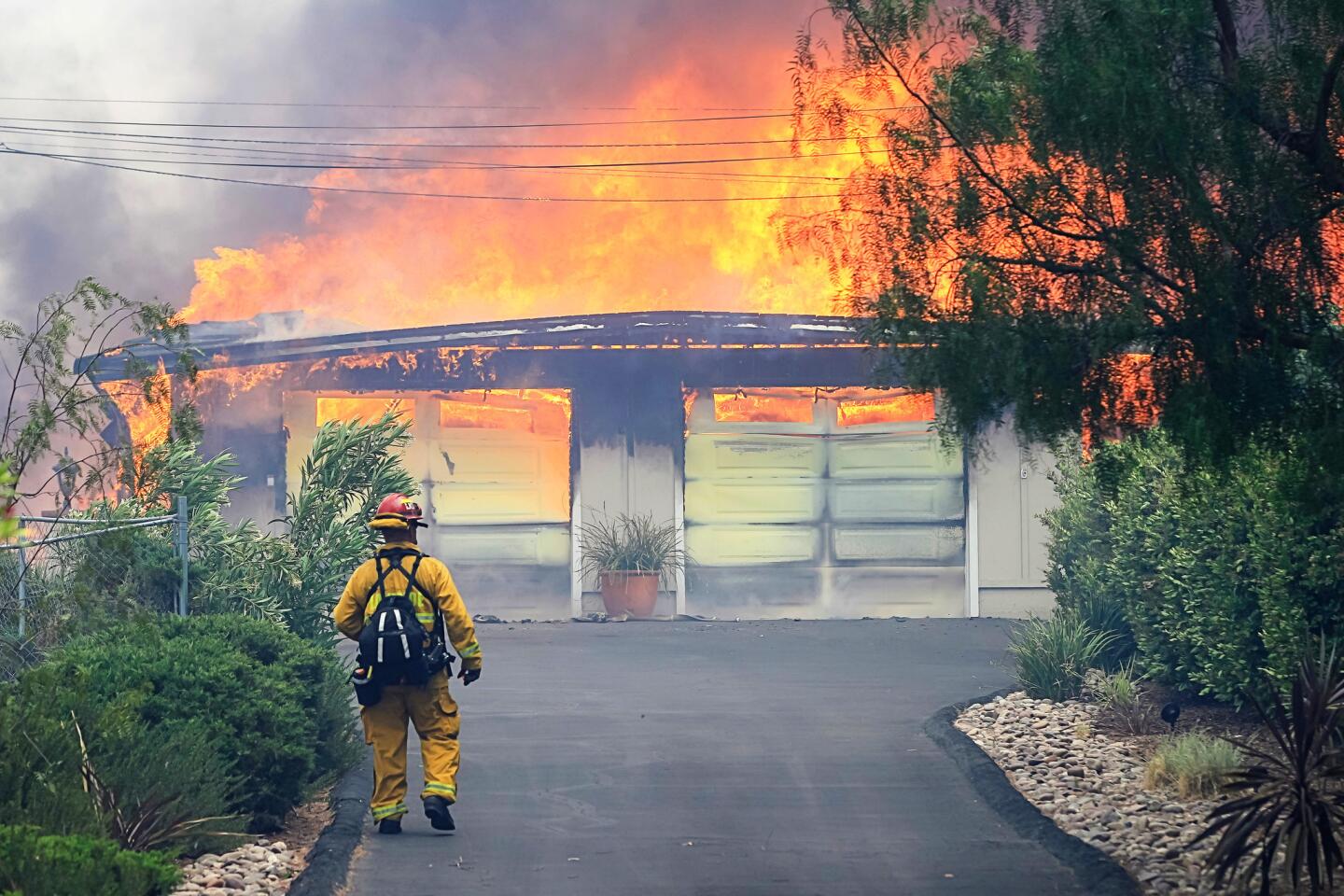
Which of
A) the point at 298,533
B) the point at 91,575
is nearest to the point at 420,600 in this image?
the point at 91,575

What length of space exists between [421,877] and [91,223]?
26437mm

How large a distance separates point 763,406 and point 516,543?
3.84 meters

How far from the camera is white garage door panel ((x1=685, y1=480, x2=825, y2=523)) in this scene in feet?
69.8

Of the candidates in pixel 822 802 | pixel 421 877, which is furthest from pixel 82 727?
pixel 822 802

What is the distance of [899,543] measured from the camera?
21.5 meters

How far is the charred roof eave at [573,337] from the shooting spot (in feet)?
66.0

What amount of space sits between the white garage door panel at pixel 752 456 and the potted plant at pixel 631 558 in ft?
3.22

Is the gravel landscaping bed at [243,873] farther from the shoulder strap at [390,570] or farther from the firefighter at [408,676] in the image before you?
the shoulder strap at [390,570]

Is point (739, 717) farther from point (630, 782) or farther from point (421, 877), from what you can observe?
point (421, 877)

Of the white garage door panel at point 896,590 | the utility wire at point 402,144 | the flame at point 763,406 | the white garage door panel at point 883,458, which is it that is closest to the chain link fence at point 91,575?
the flame at point 763,406

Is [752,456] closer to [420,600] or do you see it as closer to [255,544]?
[255,544]

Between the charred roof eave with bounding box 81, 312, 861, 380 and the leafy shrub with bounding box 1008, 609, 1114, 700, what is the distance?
7417 millimetres

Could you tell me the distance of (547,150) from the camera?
32156 millimetres

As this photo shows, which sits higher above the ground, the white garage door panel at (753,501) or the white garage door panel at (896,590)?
the white garage door panel at (753,501)
